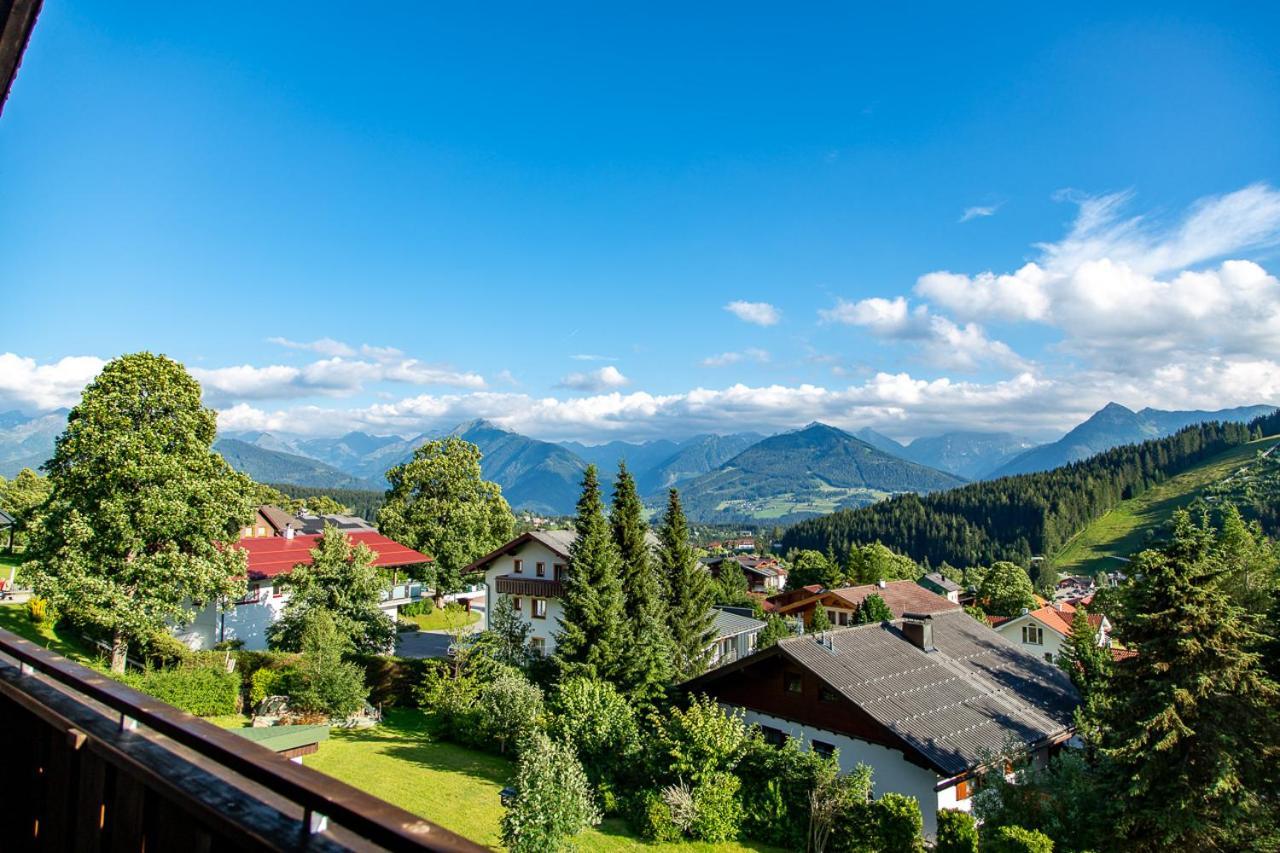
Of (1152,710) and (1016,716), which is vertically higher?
(1152,710)

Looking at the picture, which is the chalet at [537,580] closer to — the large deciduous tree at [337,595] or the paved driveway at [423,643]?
the paved driveway at [423,643]

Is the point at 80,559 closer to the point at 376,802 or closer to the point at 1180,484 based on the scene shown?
the point at 376,802

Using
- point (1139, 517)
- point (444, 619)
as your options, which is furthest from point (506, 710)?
point (1139, 517)

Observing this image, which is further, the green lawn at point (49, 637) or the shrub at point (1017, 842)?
the green lawn at point (49, 637)

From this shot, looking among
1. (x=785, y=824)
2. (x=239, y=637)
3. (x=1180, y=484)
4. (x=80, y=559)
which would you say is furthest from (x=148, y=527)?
(x=1180, y=484)

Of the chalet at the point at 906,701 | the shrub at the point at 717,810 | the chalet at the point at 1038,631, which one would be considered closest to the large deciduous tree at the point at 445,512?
the chalet at the point at 906,701

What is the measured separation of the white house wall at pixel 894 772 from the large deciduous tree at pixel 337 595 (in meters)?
19.3

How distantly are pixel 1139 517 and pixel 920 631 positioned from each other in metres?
173

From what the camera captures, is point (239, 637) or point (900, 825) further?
point (239, 637)

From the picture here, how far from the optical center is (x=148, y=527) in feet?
83.5

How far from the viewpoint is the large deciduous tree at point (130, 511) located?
24812 mm

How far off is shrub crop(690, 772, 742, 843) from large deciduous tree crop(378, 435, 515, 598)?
110 feet

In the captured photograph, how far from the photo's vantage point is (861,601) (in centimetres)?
5975

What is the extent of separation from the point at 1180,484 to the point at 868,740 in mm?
200800
